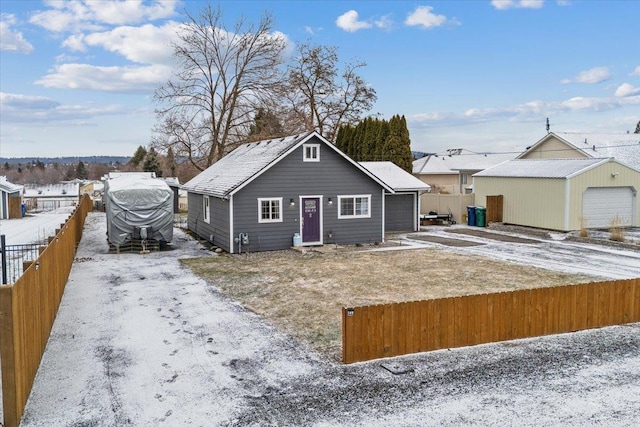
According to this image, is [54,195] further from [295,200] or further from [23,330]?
[23,330]

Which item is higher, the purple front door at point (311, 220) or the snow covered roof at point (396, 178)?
the snow covered roof at point (396, 178)

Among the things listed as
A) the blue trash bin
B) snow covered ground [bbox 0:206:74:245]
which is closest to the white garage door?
the blue trash bin

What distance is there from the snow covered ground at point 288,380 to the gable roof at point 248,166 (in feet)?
31.6

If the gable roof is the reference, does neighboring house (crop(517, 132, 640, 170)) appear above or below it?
above

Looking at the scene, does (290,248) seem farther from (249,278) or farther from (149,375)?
(149,375)

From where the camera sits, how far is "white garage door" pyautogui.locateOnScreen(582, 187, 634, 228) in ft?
86.3

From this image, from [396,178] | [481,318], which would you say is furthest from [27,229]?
[481,318]

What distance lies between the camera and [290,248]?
21.9m

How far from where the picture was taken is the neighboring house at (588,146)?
116 feet

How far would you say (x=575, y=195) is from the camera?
25.8 metres

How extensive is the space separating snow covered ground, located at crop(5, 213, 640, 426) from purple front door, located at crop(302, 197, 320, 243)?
10295 mm

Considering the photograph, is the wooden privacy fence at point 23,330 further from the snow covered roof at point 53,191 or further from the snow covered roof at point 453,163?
the snow covered roof at point 53,191

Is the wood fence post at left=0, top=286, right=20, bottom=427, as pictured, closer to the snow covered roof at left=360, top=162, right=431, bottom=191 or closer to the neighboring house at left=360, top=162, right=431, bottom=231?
the snow covered roof at left=360, top=162, right=431, bottom=191

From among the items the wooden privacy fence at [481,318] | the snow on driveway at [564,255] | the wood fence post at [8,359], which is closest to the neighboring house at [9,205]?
the snow on driveway at [564,255]
